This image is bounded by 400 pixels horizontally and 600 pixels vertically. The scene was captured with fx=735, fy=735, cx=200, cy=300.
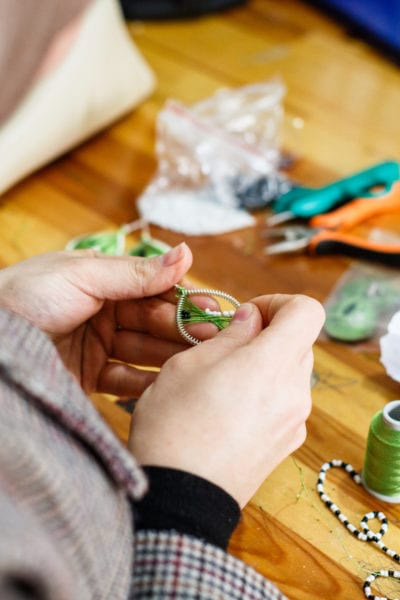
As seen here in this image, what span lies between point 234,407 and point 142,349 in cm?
23

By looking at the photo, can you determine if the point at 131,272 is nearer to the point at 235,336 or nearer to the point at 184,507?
the point at 235,336

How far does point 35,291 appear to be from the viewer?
0.72m

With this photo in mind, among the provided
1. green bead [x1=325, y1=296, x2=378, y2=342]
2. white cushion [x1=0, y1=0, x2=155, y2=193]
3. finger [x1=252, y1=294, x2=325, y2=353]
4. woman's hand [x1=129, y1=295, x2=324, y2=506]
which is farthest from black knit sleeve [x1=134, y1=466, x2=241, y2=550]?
white cushion [x1=0, y1=0, x2=155, y2=193]

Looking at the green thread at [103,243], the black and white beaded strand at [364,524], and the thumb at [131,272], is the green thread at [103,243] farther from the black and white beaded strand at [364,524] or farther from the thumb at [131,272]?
the black and white beaded strand at [364,524]

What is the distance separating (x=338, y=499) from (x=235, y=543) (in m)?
0.12

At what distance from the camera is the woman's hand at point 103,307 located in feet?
2.37

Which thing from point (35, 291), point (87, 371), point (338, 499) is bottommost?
point (338, 499)

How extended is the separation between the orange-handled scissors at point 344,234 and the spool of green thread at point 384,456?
0.34 meters

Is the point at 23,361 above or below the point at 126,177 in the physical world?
above

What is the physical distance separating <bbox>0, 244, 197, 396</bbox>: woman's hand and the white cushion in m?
0.46

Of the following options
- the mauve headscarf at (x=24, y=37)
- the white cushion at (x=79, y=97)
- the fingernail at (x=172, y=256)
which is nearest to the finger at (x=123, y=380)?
the fingernail at (x=172, y=256)

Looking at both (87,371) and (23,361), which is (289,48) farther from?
(23,361)

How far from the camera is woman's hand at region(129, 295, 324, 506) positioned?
0.59 m

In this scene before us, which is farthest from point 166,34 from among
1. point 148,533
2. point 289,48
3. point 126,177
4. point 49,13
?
point 148,533
